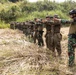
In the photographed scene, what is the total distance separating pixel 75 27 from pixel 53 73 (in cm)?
168

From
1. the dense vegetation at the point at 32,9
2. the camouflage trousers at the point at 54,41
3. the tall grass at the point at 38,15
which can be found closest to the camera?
the camouflage trousers at the point at 54,41

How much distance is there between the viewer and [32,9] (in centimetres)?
3556

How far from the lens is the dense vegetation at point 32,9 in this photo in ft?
104

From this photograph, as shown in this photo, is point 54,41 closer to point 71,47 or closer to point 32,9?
point 71,47

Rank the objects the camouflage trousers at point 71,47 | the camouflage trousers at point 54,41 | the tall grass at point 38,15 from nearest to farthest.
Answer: the camouflage trousers at point 71,47 → the camouflage trousers at point 54,41 → the tall grass at point 38,15

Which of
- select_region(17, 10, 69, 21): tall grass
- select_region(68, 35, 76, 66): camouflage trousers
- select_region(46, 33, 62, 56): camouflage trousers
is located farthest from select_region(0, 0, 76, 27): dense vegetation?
select_region(68, 35, 76, 66): camouflage trousers

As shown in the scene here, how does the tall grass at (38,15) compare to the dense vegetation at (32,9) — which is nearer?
the tall grass at (38,15)

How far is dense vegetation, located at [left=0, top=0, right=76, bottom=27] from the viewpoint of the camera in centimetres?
3181

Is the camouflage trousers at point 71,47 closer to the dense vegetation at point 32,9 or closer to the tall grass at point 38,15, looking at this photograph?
the tall grass at point 38,15

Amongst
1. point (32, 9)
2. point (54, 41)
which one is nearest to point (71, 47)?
point (54, 41)

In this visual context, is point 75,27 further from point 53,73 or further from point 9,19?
point 9,19

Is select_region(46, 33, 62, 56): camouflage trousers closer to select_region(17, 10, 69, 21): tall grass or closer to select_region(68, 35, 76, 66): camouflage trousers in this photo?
select_region(68, 35, 76, 66): camouflage trousers

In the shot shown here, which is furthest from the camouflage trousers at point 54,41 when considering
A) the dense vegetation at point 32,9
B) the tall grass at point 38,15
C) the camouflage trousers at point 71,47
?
the dense vegetation at point 32,9

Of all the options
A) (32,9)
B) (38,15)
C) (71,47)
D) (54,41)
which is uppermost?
(71,47)
